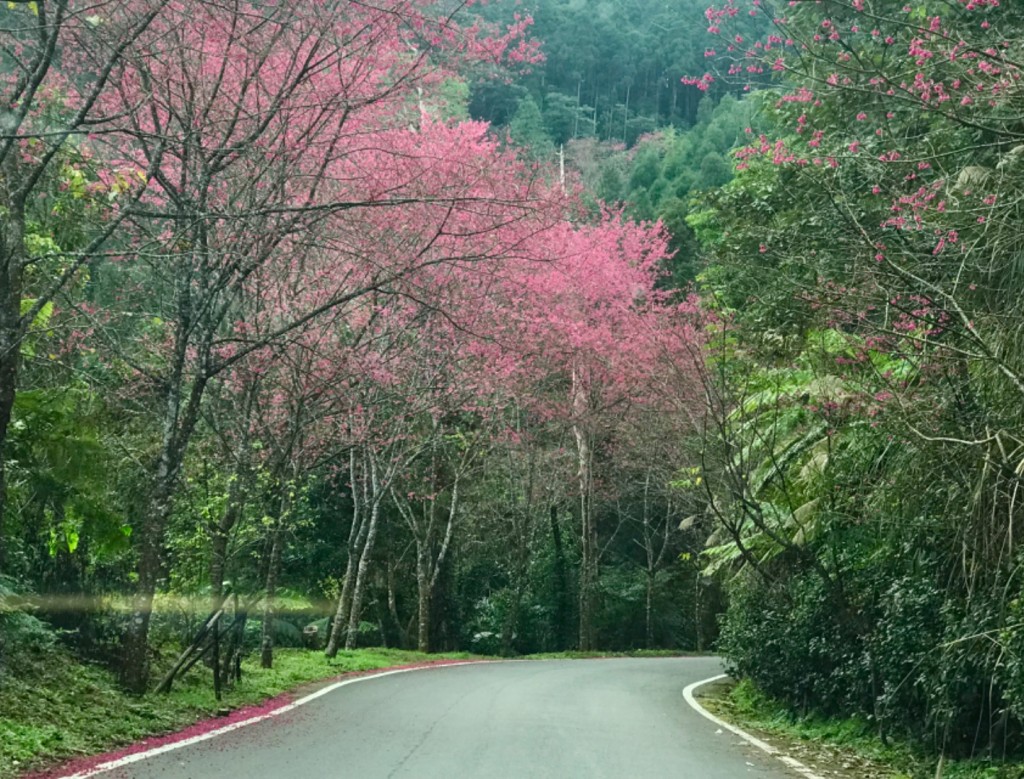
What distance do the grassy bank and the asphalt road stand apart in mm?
673

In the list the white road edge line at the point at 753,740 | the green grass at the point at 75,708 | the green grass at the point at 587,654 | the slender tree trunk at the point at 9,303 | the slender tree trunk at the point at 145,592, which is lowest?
the green grass at the point at 587,654

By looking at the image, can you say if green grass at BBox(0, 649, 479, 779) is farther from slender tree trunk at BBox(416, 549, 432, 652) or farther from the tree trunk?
slender tree trunk at BBox(416, 549, 432, 652)

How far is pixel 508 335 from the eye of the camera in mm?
23484

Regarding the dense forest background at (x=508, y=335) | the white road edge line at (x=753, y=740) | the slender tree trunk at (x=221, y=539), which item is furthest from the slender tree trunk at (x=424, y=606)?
the slender tree trunk at (x=221, y=539)

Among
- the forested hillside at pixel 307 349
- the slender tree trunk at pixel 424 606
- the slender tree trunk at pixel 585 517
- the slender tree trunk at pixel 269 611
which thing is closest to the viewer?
the forested hillside at pixel 307 349

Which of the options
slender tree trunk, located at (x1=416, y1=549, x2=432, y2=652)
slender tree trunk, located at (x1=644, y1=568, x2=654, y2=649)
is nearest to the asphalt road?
slender tree trunk, located at (x1=416, y1=549, x2=432, y2=652)

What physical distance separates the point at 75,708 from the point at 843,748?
26.2 feet

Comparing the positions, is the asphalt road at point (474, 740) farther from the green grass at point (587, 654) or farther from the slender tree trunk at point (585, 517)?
the slender tree trunk at point (585, 517)

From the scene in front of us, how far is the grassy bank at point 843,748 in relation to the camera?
841cm

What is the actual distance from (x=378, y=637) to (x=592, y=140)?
1224 inches

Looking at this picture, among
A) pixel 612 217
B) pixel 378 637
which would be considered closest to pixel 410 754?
pixel 378 637

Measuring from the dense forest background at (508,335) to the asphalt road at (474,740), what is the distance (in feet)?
6.28

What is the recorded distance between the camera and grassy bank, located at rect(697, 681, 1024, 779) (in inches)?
331

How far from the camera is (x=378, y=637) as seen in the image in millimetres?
33219
